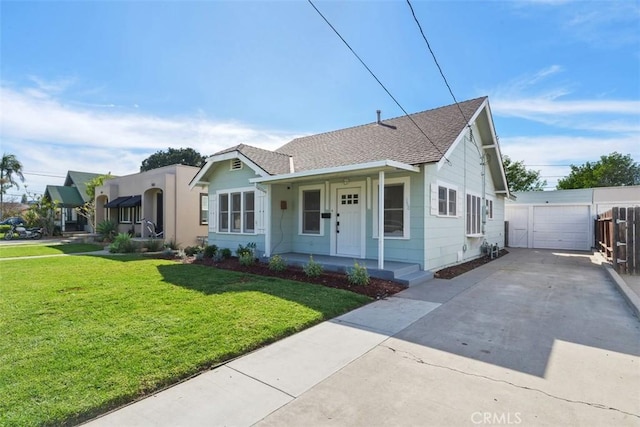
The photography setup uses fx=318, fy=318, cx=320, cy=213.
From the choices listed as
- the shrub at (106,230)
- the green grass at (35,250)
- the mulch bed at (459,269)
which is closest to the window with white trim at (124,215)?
the shrub at (106,230)

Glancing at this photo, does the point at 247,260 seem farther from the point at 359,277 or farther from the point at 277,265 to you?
the point at 359,277

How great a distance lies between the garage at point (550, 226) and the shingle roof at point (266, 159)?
14.1 meters

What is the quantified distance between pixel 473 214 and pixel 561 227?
8.36 metres

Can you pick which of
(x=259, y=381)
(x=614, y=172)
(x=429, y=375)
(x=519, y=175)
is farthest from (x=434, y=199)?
(x=614, y=172)

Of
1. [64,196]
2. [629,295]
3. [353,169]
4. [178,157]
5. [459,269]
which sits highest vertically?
[178,157]

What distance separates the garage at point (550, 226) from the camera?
16500 millimetres

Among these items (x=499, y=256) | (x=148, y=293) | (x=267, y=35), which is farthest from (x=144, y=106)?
(x=499, y=256)

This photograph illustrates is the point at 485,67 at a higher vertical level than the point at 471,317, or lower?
higher

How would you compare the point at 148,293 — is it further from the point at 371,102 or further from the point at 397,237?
the point at 371,102

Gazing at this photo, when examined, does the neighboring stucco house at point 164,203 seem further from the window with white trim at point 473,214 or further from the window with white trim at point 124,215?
the window with white trim at point 473,214

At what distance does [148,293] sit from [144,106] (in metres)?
9.41

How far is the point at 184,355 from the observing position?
349 cm

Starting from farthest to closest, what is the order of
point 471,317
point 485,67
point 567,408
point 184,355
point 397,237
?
point 397,237, point 485,67, point 471,317, point 184,355, point 567,408

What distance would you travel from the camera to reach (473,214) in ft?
40.4
